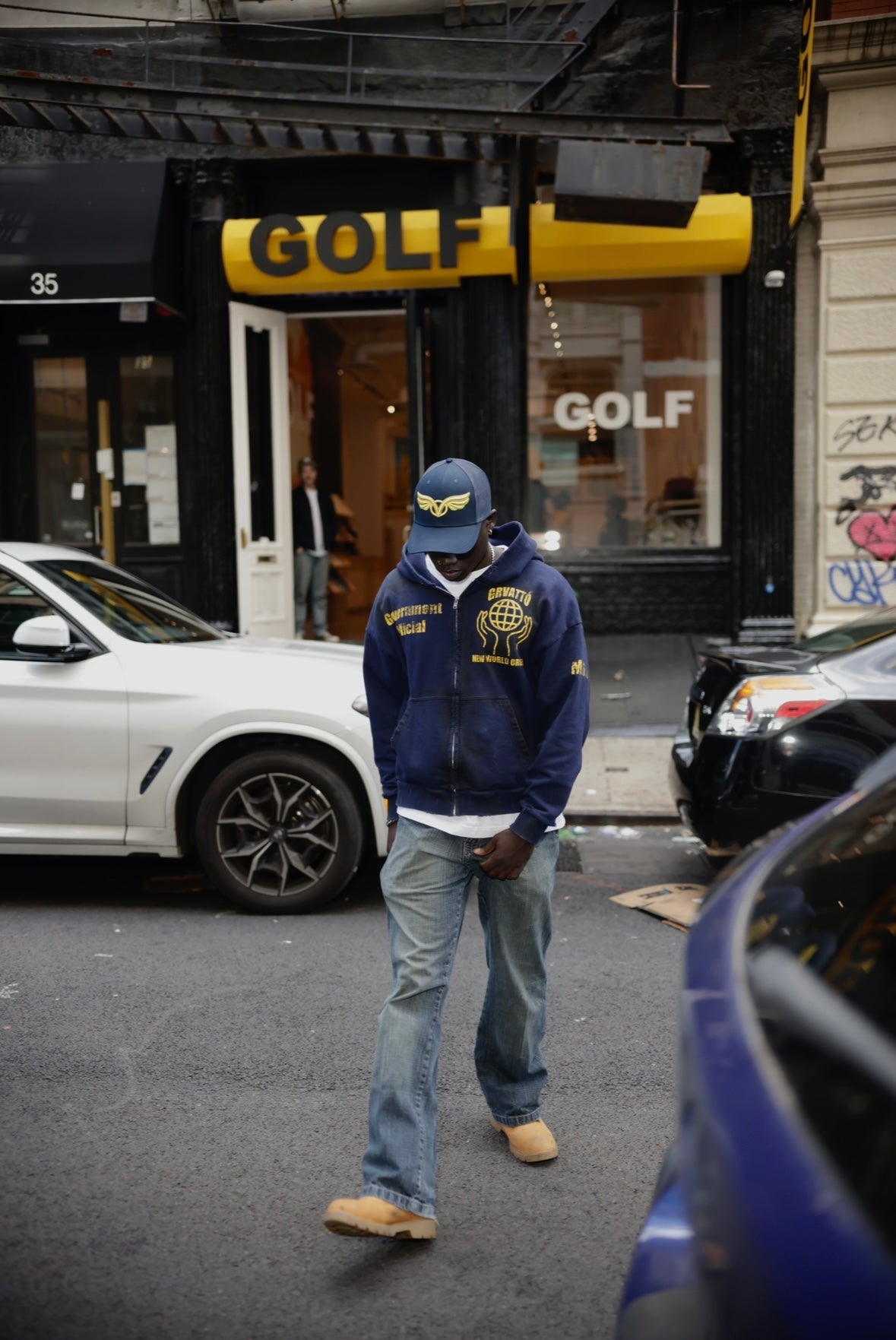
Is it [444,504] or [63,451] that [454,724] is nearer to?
[444,504]

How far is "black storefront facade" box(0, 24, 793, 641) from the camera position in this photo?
39.3 feet

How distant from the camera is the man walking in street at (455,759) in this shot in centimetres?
317

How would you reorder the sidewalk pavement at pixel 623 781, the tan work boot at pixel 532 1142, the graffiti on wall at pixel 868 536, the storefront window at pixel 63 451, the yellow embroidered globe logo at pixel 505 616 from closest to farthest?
the yellow embroidered globe logo at pixel 505 616
the tan work boot at pixel 532 1142
the sidewalk pavement at pixel 623 781
the graffiti on wall at pixel 868 536
the storefront window at pixel 63 451

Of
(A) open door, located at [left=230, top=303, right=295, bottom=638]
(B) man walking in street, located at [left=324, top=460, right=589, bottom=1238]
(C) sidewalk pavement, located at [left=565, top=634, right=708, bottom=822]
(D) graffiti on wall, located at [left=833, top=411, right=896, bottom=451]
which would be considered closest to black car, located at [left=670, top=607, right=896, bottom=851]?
(C) sidewalk pavement, located at [left=565, top=634, right=708, bottom=822]

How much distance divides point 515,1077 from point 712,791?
2.60 meters

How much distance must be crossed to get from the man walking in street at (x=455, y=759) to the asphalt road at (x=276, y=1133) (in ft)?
0.89

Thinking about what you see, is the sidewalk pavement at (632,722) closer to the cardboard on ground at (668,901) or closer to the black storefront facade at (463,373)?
the black storefront facade at (463,373)

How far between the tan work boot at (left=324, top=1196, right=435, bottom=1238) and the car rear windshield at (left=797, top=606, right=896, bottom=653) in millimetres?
3854

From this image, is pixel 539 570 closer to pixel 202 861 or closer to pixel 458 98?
pixel 202 861

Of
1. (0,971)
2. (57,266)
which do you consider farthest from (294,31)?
(0,971)

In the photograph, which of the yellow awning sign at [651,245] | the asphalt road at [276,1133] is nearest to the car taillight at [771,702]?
the asphalt road at [276,1133]

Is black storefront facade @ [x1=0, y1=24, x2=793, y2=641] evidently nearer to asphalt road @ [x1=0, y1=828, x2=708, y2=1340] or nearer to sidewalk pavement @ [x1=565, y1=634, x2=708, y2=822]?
sidewalk pavement @ [x1=565, y1=634, x2=708, y2=822]

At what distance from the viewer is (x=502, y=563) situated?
3.36m

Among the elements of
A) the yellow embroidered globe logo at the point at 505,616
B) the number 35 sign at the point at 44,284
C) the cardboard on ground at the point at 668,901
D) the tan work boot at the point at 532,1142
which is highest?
the number 35 sign at the point at 44,284
